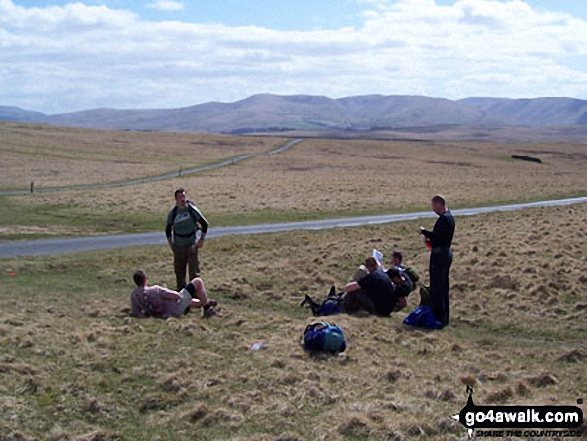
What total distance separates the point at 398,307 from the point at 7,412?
30.9 feet

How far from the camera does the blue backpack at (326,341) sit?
37.1 feet

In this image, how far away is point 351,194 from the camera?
5278cm

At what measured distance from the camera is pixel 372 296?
1461 centimetres

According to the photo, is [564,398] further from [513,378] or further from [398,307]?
[398,307]

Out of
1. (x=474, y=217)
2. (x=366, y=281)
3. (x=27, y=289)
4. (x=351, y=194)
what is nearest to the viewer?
(x=366, y=281)

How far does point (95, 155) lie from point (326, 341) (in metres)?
104

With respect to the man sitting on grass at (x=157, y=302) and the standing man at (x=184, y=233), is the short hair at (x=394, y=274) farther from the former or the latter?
the man sitting on grass at (x=157, y=302)

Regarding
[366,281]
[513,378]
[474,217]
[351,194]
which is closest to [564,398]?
[513,378]

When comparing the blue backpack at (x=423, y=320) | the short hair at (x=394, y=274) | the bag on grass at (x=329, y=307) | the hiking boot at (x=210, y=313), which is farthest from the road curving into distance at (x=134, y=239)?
the blue backpack at (x=423, y=320)

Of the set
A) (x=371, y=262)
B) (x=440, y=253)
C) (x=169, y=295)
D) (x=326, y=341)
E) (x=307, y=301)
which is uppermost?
(x=440, y=253)

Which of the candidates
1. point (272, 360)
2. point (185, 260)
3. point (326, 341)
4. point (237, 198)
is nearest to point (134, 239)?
point (185, 260)

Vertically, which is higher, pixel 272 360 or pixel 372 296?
pixel 372 296

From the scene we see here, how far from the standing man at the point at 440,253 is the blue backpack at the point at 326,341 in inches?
134

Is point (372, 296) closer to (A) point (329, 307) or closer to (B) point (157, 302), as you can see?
(A) point (329, 307)
